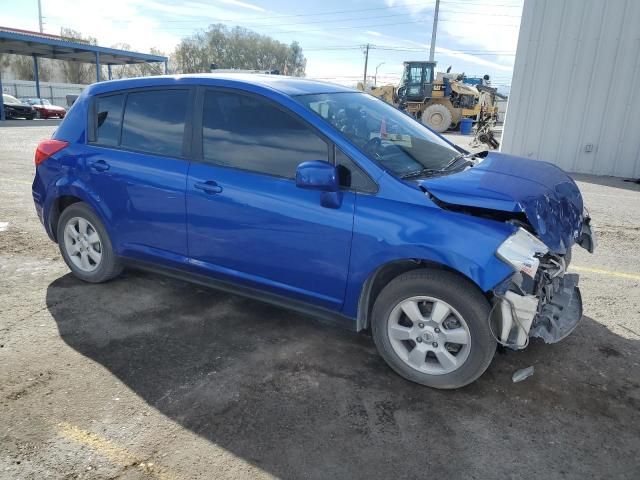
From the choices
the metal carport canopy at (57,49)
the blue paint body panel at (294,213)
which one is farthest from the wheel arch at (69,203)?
the metal carport canopy at (57,49)

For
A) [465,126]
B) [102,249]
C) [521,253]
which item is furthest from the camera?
[465,126]

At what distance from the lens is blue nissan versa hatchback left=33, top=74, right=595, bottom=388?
277 centimetres

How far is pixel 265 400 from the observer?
2.84m

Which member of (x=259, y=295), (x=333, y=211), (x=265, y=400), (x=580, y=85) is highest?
(x=580, y=85)

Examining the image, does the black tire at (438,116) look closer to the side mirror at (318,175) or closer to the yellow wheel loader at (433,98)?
the yellow wheel loader at (433,98)

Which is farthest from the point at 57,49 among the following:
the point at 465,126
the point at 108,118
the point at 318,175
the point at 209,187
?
the point at 318,175

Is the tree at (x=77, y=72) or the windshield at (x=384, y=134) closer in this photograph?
the windshield at (x=384, y=134)

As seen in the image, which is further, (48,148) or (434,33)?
(434,33)

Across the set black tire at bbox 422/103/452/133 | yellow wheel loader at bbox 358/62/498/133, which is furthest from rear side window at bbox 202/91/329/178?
black tire at bbox 422/103/452/133

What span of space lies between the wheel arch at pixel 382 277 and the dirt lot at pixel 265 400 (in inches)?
14.4

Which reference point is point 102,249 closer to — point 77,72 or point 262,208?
point 262,208

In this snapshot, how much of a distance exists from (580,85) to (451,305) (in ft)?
37.2

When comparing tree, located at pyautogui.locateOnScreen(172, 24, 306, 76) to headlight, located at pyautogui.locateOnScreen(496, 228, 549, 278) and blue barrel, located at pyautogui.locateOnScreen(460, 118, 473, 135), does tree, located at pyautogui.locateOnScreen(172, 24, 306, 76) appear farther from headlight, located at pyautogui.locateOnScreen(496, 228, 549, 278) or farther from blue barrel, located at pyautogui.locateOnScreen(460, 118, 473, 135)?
headlight, located at pyautogui.locateOnScreen(496, 228, 549, 278)

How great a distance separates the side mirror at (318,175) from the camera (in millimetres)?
2883
